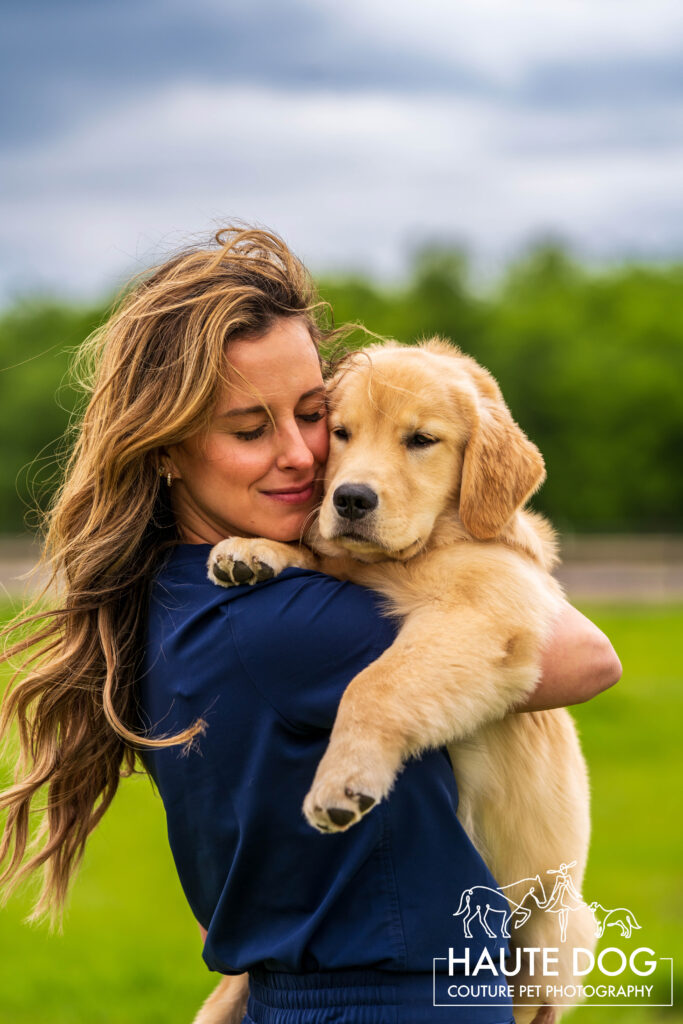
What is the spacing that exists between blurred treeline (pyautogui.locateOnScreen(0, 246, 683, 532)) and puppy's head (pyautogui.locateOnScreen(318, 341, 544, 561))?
1242 inches

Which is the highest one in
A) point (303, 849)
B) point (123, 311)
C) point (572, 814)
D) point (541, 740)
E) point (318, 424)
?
point (123, 311)

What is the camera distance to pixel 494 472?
3.37m

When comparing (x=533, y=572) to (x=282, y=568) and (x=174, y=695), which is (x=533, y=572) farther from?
(x=174, y=695)

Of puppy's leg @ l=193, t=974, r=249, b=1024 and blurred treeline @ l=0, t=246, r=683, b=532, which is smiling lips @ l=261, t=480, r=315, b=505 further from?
blurred treeline @ l=0, t=246, r=683, b=532

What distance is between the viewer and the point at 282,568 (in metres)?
3.00

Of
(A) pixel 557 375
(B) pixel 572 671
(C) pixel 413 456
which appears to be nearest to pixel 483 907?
(B) pixel 572 671

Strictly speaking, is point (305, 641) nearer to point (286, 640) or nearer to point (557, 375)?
point (286, 640)

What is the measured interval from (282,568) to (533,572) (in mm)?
712

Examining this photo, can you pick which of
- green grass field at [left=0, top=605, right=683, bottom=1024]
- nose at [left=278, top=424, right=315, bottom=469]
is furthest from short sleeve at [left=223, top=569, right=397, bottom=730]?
green grass field at [left=0, top=605, right=683, bottom=1024]

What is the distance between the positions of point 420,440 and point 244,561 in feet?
2.83

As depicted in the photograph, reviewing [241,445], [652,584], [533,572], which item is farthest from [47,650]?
[652,584]

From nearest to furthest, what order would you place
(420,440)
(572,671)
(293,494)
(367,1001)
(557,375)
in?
1. (367,1001)
2. (572,671)
3. (293,494)
4. (420,440)
5. (557,375)

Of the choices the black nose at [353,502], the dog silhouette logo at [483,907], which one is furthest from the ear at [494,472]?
the dog silhouette logo at [483,907]

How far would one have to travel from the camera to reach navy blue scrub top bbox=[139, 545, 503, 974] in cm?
248
